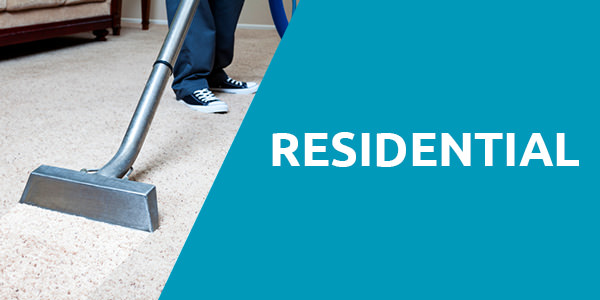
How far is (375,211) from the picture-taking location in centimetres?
40

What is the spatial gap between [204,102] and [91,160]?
47cm

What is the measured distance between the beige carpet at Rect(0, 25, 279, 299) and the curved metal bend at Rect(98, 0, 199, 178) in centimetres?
9

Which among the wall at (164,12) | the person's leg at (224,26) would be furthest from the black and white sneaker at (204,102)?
Answer: the wall at (164,12)

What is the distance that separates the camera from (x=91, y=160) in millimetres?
1014

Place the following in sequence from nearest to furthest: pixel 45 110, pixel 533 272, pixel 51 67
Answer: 1. pixel 533 272
2. pixel 45 110
3. pixel 51 67

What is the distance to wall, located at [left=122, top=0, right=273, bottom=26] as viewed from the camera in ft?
11.4

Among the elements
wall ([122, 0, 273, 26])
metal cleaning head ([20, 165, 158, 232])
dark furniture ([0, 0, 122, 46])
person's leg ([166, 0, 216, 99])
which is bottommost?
metal cleaning head ([20, 165, 158, 232])

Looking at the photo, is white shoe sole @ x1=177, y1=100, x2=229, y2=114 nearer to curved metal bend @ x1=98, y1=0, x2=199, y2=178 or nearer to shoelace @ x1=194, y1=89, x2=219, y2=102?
shoelace @ x1=194, y1=89, x2=219, y2=102

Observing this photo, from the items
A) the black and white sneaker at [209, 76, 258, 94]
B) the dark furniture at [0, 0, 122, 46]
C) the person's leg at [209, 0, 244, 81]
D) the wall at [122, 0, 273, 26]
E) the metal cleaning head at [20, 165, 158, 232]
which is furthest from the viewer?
the wall at [122, 0, 273, 26]

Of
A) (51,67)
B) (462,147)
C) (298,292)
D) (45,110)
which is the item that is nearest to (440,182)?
(462,147)

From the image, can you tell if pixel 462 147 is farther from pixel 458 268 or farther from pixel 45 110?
pixel 45 110

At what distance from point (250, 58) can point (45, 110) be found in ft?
3.67

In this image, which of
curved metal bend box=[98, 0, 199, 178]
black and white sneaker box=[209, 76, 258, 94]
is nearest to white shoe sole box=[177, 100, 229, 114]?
black and white sneaker box=[209, 76, 258, 94]

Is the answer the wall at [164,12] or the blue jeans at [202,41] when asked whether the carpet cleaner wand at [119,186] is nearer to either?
the blue jeans at [202,41]
